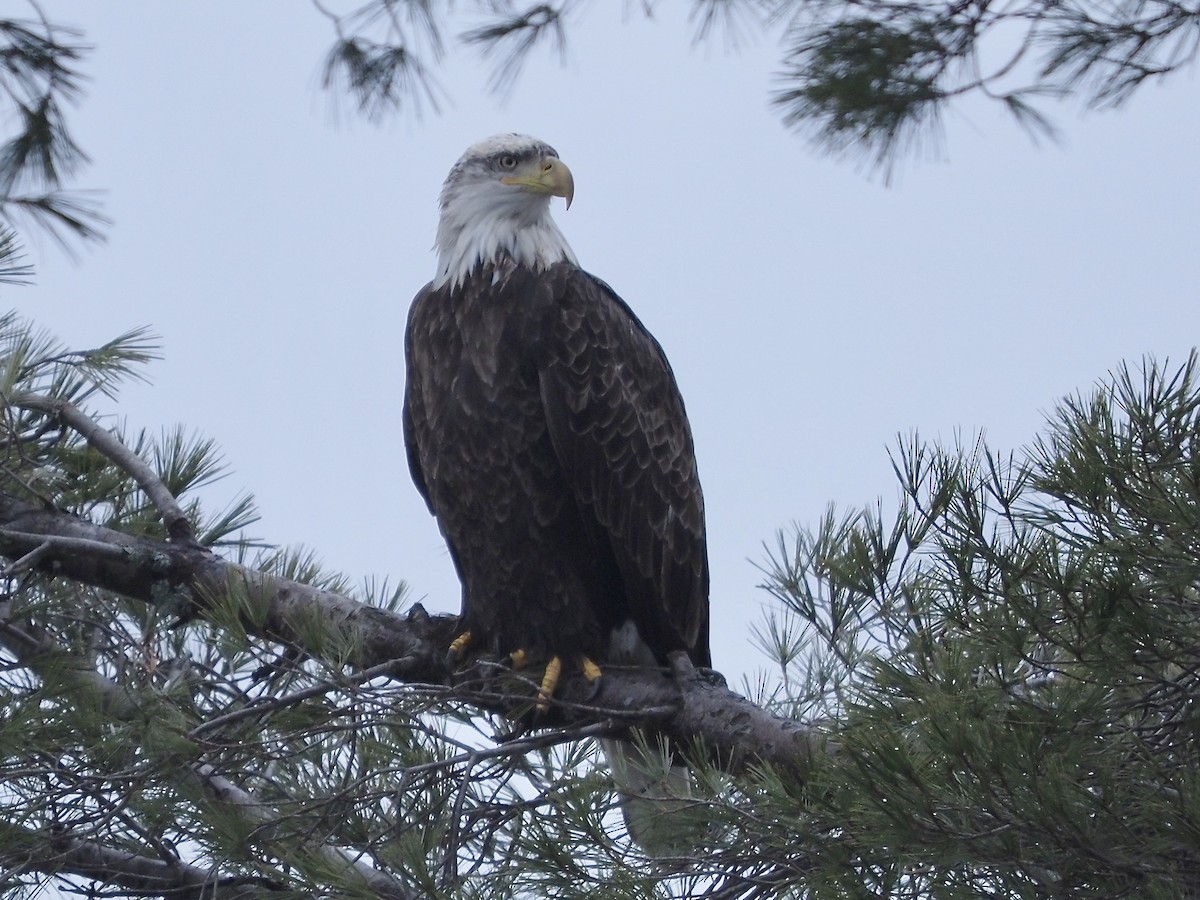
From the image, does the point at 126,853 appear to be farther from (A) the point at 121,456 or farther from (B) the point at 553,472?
(B) the point at 553,472

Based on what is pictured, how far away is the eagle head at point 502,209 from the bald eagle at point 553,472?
55 millimetres

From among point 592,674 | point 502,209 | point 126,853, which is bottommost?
point 126,853

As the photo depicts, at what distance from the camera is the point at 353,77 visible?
4.73 meters

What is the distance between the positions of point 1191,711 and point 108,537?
7.84 ft

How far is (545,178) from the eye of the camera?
4.12 metres

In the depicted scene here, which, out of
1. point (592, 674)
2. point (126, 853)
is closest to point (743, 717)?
point (592, 674)

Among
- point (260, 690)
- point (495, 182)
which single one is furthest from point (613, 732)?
point (495, 182)

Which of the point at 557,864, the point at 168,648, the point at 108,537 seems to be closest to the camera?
the point at 557,864

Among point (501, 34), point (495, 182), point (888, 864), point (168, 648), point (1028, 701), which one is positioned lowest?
point (888, 864)

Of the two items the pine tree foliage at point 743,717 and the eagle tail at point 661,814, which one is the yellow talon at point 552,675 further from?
the eagle tail at point 661,814

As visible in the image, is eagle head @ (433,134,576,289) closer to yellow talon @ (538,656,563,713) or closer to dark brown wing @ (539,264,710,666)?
dark brown wing @ (539,264,710,666)

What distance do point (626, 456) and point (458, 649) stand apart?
666 mm

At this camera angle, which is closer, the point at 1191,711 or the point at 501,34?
the point at 1191,711

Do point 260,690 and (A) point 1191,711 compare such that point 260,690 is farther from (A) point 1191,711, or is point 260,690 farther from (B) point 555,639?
(A) point 1191,711
